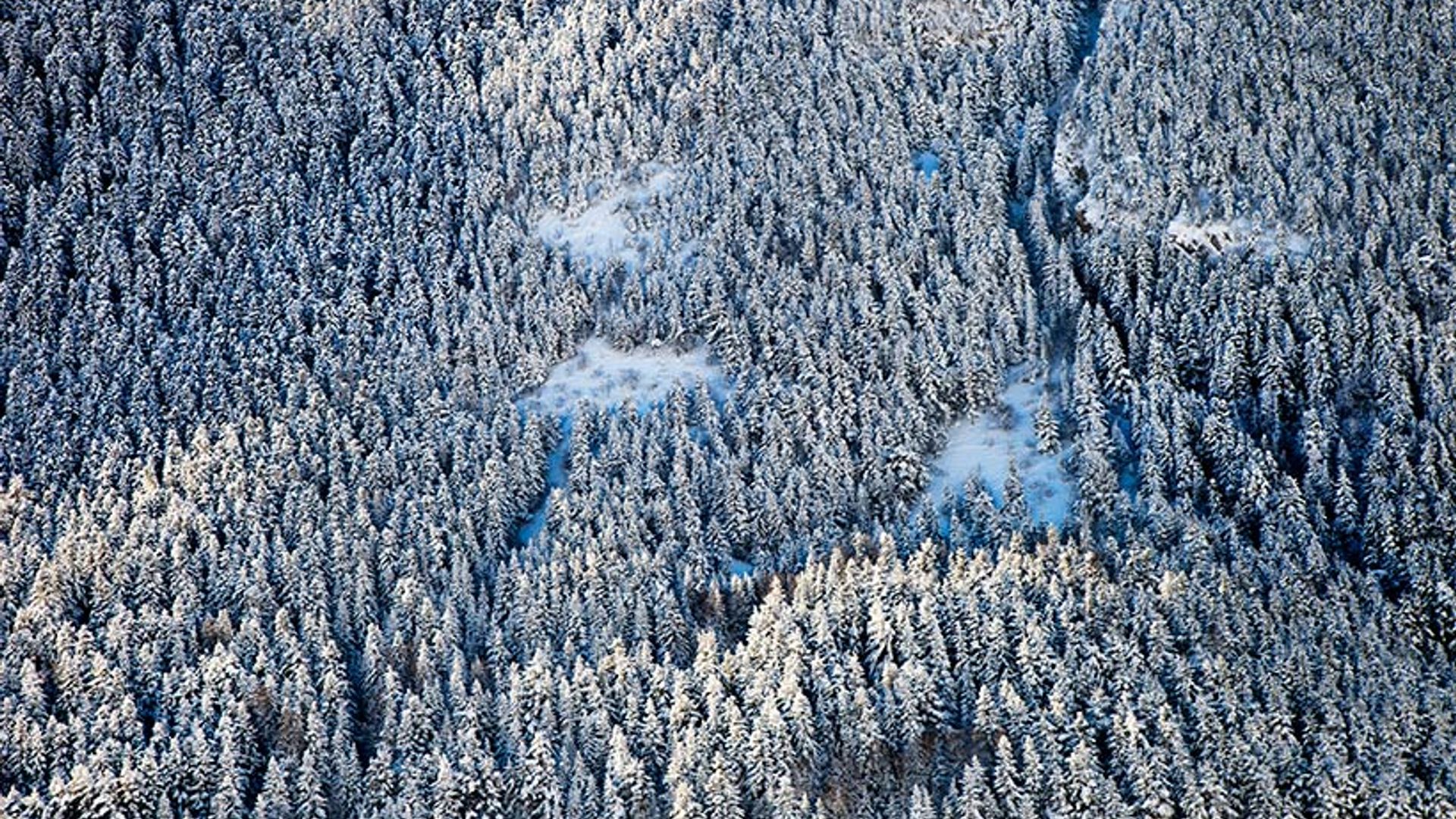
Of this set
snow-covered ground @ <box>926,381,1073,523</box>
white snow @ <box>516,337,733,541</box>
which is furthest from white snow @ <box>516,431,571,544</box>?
snow-covered ground @ <box>926,381,1073,523</box>

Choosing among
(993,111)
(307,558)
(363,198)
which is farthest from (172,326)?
(993,111)

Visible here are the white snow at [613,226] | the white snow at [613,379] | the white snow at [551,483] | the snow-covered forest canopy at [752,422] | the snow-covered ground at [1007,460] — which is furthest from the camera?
the white snow at [613,226]

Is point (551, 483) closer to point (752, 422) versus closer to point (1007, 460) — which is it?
point (752, 422)

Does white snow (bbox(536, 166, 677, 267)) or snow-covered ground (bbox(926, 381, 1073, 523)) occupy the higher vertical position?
white snow (bbox(536, 166, 677, 267))

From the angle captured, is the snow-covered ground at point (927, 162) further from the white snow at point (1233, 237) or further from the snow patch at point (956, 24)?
the white snow at point (1233, 237)

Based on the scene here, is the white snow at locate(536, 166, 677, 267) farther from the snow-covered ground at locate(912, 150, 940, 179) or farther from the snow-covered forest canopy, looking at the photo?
the snow-covered ground at locate(912, 150, 940, 179)

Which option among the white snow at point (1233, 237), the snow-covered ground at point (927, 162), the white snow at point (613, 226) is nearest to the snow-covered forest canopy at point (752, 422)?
the snow-covered ground at point (927, 162)

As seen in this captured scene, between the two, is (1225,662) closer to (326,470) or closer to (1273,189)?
(1273,189)
